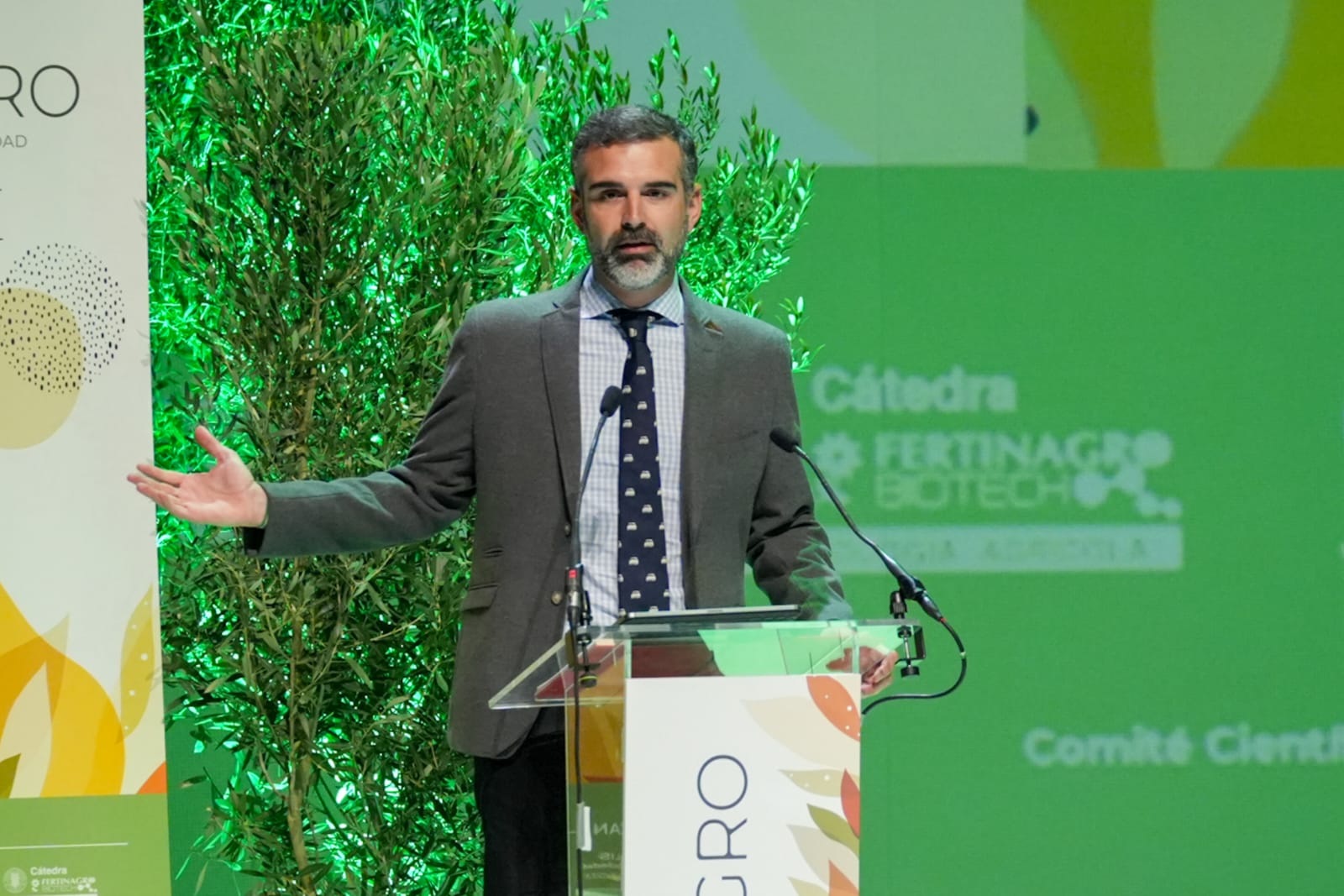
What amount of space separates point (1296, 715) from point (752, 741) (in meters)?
3.78

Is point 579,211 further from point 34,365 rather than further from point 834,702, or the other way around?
point 34,365

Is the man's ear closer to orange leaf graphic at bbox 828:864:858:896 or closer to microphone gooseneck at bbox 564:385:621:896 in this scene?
microphone gooseneck at bbox 564:385:621:896

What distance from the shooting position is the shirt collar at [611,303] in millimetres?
2885

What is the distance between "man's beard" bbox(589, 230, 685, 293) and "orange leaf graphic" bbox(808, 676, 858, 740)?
93cm

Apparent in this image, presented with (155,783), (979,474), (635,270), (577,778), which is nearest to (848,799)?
(577,778)

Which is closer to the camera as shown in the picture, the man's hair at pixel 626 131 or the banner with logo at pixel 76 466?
the man's hair at pixel 626 131

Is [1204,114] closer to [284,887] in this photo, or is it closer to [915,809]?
[915,809]

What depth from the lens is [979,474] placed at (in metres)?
5.10

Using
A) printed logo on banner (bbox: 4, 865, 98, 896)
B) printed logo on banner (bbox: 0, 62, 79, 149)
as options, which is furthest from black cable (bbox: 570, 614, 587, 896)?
printed logo on banner (bbox: 0, 62, 79, 149)

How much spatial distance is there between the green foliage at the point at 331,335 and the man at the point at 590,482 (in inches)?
30.6

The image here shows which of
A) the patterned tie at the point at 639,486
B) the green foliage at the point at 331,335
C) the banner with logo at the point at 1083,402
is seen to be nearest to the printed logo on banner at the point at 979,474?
the banner with logo at the point at 1083,402

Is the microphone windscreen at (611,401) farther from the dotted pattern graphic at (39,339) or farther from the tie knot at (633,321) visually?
the dotted pattern graphic at (39,339)

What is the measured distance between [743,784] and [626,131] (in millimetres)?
1221

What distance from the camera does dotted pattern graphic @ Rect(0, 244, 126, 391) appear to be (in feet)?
11.0
